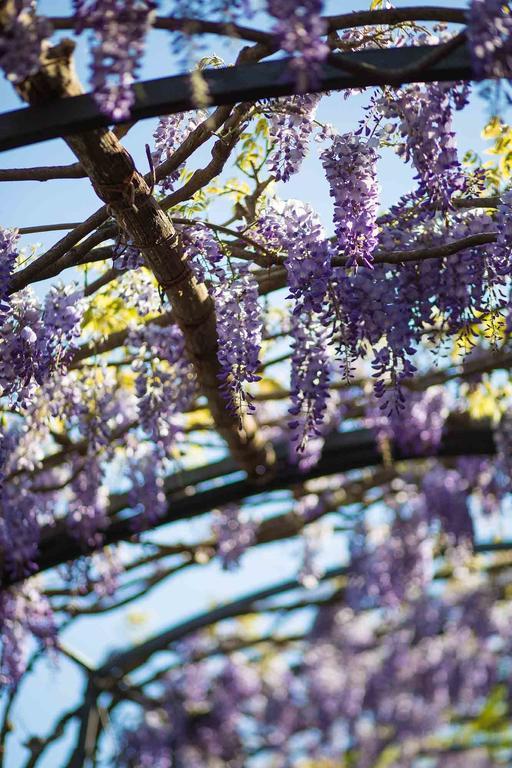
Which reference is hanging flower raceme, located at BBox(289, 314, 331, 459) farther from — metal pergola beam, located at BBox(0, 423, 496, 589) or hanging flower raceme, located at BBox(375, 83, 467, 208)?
metal pergola beam, located at BBox(0, 423, 496, 589)

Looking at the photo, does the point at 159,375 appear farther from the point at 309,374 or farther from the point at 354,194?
the point at 354,194

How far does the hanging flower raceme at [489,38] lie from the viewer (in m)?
2.11

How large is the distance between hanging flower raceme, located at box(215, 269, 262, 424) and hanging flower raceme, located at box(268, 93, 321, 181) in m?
0.39

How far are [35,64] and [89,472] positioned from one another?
3.37 meters

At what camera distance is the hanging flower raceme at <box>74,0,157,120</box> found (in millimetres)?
2055

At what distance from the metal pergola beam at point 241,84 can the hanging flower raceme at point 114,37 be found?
0.17 meters

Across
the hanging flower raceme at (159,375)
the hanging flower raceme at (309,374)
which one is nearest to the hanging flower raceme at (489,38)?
the hanging flower raceme at (309,374)

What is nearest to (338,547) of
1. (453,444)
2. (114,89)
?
(453,444)

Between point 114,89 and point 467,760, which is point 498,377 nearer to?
point 114,89

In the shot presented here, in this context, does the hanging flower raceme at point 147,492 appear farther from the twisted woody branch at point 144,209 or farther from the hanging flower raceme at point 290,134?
the hanging flower raceme at point 290,134

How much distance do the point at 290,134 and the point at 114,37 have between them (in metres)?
1.00

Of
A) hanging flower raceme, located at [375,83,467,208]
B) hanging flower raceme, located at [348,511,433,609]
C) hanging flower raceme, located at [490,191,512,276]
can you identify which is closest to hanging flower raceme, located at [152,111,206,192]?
hanging flower raceme, located at [375,83,467,208]

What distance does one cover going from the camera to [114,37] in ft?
6.76

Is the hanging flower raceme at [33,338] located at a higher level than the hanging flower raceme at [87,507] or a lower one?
lower
